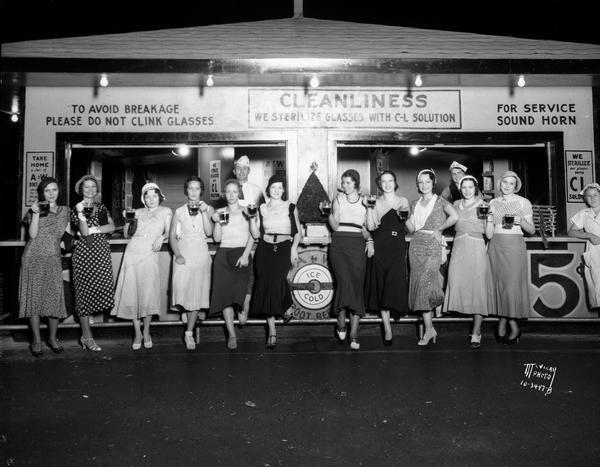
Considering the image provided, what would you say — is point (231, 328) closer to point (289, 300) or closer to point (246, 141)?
Answer: point (289, 300)

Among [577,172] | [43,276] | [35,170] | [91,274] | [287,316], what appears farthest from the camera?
[577,172]

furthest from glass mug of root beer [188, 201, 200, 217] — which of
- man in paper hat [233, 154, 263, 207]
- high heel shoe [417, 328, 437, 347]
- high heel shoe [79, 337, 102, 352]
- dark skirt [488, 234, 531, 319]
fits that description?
dark skirt [488, 234, 531, 319]

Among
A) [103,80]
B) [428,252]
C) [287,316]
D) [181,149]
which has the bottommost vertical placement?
[287,316]

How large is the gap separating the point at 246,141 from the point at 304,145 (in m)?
0.83

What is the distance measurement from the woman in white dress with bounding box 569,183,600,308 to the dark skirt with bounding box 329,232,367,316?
285cm

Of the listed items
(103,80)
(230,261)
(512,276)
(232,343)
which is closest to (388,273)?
(512,276)

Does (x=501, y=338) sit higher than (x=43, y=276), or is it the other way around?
(x=43, y=276)

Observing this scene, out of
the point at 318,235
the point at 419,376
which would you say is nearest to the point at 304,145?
the point at 318,235

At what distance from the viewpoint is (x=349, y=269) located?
17.9ft

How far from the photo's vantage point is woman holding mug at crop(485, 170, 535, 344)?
5512mm

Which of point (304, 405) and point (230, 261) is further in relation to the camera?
point (230, 261)

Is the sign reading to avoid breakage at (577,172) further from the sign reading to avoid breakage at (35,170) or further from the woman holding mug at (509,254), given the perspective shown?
the sign reading to avoid breakage at (35,170)

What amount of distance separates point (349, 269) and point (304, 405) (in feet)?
6.75

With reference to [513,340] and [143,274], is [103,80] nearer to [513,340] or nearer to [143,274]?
[143,274]
